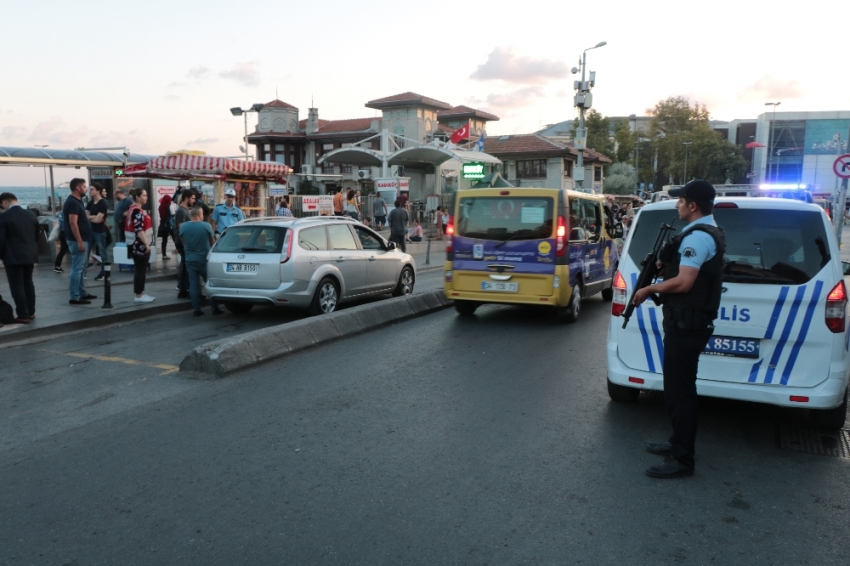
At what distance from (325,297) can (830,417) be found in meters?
7.15

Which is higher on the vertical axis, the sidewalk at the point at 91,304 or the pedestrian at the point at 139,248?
the pedestrian at the point at 139,248

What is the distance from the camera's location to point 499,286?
33.4ft

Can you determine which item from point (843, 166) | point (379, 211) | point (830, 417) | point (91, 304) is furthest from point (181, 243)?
point (843, 166)

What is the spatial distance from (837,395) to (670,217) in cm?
186

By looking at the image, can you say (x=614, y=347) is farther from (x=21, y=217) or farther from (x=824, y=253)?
(x=21, y=217)

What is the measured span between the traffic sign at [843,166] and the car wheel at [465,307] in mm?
9887

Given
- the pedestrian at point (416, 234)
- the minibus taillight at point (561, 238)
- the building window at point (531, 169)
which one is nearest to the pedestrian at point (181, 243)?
the minibus taillight at point (561, 238)

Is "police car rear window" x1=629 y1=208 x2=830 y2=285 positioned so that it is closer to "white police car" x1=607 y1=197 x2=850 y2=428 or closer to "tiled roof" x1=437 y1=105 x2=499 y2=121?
"white police car" x1=607 y1=197 x2=850 y2=428

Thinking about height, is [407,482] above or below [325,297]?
below

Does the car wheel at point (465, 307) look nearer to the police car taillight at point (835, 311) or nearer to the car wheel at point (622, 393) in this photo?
the car wheel at point (622, 393)

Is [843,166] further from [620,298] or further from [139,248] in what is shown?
[139,248]

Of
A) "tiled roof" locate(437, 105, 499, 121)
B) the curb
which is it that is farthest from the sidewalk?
"tiled roof" locate(437, 105, 499, 121)

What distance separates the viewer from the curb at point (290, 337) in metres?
7.12

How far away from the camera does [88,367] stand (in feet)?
24.8
